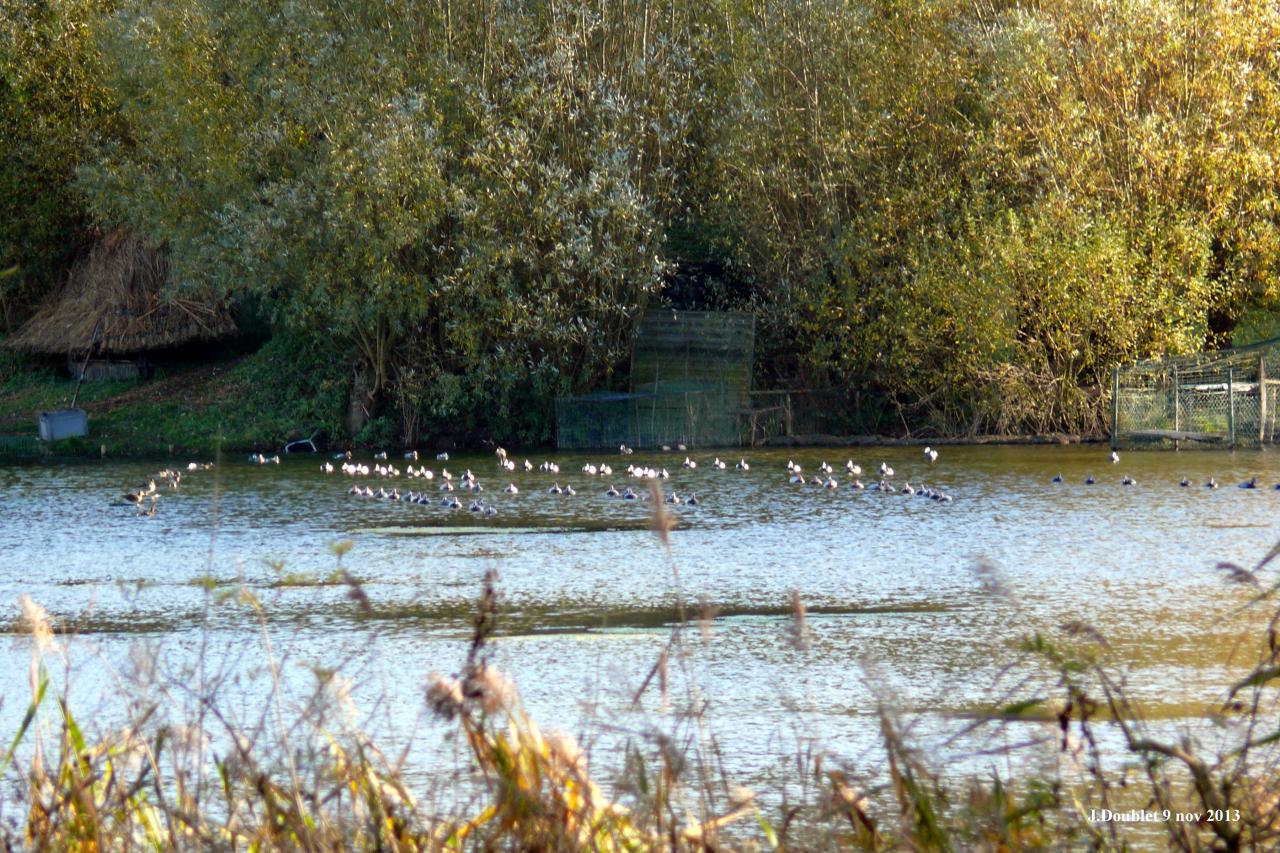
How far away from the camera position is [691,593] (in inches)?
363

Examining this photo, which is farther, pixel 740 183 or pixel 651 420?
pixel 740 183

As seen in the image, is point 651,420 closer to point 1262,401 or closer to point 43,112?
point 1262,401

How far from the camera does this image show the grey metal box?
2444 cm

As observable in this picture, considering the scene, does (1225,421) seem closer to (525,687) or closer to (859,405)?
(859,405)

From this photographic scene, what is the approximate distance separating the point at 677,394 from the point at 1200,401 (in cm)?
684

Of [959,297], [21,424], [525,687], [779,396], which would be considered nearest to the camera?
[525,687]

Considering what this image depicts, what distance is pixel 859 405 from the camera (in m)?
24.9

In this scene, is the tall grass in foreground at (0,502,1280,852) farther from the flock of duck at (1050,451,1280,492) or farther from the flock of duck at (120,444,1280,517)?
the flock of duck at (1050,451,1280,492)

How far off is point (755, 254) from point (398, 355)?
18.1ft

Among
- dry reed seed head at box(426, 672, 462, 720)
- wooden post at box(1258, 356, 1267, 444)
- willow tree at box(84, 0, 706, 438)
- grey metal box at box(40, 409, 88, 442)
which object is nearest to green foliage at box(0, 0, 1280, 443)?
willow tree at box(84, 0, 706, 438)

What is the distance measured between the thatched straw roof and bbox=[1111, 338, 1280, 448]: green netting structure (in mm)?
15822

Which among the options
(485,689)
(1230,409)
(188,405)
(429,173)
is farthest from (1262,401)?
(485,689)

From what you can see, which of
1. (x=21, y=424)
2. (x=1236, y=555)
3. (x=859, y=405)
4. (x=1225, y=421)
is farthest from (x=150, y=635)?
(x=21, y=424)

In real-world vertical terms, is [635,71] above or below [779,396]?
above
